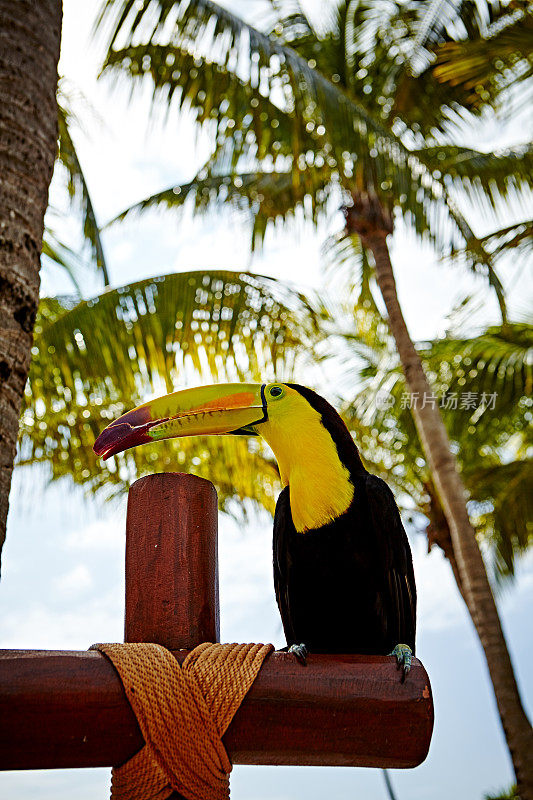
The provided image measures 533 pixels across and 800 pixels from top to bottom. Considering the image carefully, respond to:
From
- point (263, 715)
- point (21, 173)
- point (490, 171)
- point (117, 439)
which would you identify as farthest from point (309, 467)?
point (490, 171)

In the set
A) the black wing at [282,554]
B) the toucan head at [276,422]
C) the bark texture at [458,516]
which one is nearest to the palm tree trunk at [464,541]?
the bark texture at [458,516]

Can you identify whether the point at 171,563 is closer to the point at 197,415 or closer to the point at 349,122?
the point at 197,415

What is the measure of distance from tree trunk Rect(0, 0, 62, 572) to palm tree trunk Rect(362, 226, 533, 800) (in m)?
4.14

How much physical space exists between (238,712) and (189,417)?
0.71 metres

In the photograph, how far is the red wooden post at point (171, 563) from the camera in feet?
4.33

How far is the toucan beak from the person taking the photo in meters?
1.56

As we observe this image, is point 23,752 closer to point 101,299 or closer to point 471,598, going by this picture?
point 101,299

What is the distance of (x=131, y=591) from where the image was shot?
1360 millimetres

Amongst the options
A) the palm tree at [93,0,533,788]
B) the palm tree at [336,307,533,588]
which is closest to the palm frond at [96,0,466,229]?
the palm tree at [93,0,533,788]

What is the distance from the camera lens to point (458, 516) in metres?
5.52

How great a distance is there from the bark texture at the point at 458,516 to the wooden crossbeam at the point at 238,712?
13.9 feet

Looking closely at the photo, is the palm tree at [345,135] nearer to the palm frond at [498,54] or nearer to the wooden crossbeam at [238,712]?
the palm frond at [498,54]

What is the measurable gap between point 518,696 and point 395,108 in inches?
195

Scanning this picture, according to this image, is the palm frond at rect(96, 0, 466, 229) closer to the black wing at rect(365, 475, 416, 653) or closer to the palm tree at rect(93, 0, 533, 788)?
the palm tree at rect(93, 0, 533, 788)
